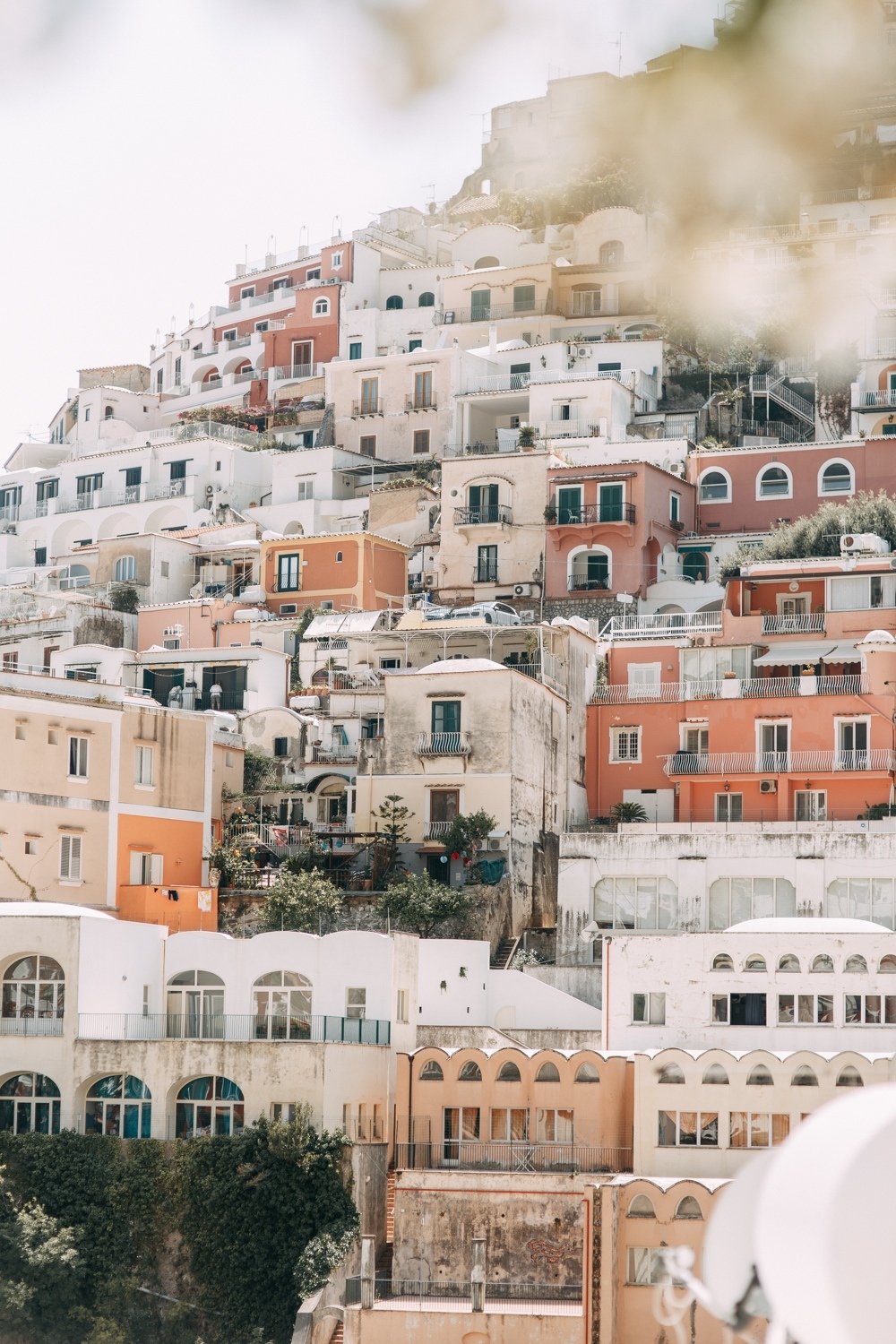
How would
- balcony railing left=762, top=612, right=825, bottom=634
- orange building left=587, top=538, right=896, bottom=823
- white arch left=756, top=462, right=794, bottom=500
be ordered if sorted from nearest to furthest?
orange building left=587, top=538, right=896, bottom=823 < balcony railing left=762, top=612, right=825, bottom=634 < white arch left=756, top=462, right=794, bottom=500

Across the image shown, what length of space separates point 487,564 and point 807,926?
72.2 ft

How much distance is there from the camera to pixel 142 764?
3850 centimetres

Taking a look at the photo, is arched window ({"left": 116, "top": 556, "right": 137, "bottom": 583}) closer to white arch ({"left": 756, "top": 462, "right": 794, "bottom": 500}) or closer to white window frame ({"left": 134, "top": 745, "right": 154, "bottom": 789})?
white arch ({"left": 756, "top": 462, "right": 794, "bottom": 500})

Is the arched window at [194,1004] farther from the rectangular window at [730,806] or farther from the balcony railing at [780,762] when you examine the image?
the rectangular window at [730,806]

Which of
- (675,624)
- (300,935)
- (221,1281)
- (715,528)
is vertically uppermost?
(715,528)

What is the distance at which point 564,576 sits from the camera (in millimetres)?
51531

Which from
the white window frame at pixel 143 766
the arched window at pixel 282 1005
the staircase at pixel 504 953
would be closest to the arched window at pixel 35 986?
the arched window at pixel 282 1005

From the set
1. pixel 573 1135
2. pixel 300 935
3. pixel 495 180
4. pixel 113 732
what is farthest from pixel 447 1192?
pixel 495 180

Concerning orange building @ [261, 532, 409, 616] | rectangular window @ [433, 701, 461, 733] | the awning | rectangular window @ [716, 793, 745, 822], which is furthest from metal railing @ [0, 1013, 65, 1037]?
orange building @ [261, 532, 409, 616]

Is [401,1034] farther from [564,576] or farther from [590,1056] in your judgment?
[564,576]

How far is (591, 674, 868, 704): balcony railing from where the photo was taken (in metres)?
40.4

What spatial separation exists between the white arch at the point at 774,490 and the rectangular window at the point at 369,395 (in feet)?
53.7

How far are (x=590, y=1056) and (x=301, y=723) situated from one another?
54.4 feet

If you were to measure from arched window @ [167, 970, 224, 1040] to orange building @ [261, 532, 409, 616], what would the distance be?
22.5m
